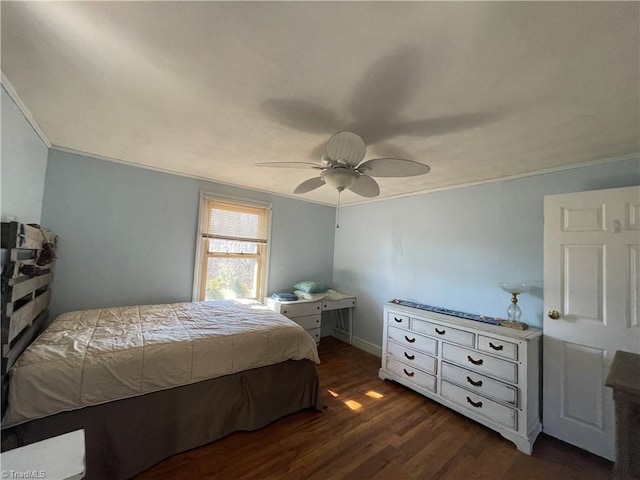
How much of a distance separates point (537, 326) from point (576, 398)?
1.81 feet

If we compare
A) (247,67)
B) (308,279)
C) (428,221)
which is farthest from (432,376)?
(247,67)

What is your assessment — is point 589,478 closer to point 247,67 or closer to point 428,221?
point 428,221

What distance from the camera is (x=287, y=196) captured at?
3908 millimetres

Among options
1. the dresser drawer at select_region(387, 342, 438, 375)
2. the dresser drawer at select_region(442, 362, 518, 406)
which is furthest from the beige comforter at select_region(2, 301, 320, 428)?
the dresser drawer at select_region(442, 362, 518, 406)

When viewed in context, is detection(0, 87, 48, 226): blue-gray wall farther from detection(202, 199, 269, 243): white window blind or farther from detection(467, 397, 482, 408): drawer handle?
detection(467, 397, 482, 408): drawer handle

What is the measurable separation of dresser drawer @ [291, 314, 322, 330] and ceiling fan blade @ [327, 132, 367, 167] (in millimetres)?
2449

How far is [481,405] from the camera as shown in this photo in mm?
2131

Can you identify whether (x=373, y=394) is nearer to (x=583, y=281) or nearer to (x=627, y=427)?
(x=627, y=427)

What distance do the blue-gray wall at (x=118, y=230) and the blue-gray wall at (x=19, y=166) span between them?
22 cm

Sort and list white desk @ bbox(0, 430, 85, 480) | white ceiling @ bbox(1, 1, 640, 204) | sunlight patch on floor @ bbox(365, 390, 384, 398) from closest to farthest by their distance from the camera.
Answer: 1. white desk @ bbox(0, 430, 85, 480)
2. white ceiling @ bbox(1, 1, 640, 204)
3. sunlight patch on floor @ bbox(365, 390, 384, 398)

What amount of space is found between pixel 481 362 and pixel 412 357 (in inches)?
26.1

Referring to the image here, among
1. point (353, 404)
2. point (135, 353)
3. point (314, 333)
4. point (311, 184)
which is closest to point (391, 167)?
point (311, 184)

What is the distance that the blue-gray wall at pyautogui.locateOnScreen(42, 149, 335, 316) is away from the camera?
242cm

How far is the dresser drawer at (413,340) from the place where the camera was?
2.49 meters
